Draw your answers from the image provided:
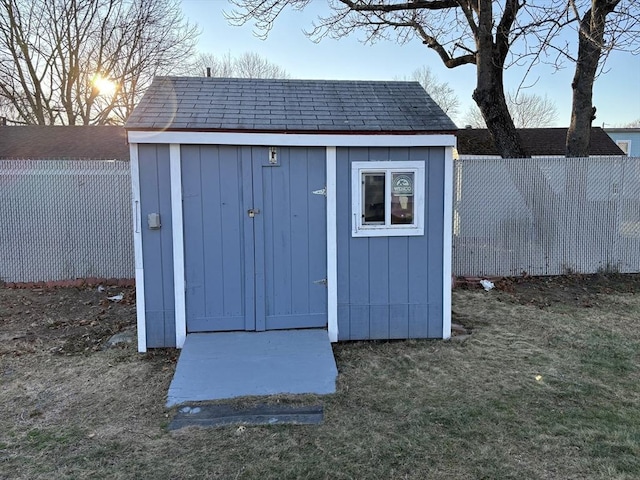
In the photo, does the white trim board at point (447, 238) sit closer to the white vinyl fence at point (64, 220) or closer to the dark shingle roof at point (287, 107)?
the dark shingle roof at point (287, 107)

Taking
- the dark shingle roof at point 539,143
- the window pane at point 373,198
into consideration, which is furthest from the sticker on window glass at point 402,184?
the dark shingle roof at point 539,143

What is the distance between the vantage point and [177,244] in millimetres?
4418

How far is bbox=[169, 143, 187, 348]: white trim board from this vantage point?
4363 millimetres

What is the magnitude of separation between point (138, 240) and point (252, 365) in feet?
5.38

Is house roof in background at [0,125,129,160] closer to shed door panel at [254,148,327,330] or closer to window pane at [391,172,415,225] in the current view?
shed door panel at [254,148,327,330]

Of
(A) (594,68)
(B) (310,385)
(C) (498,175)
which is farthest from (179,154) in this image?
(A) (594,68)

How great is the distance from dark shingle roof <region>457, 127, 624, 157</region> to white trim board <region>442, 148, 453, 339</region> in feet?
49.2

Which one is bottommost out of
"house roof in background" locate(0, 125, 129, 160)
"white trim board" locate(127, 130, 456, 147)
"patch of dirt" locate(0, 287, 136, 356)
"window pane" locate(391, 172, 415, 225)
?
"patch of dirt" locate(0, 287, 136, 356)

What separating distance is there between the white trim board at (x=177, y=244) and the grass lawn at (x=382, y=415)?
0.32m

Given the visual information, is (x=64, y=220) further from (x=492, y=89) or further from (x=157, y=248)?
(x=492, y=89)

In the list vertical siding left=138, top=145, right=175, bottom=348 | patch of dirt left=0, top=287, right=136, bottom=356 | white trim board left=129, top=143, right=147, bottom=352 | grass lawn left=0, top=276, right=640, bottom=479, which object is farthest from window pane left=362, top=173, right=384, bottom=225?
patch of dirt left=0, top=287, right=136, bottom=356

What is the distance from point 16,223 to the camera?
23.0ft

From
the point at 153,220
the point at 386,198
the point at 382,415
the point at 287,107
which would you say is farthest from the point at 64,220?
the point at 382,415

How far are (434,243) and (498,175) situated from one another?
3164 mm
